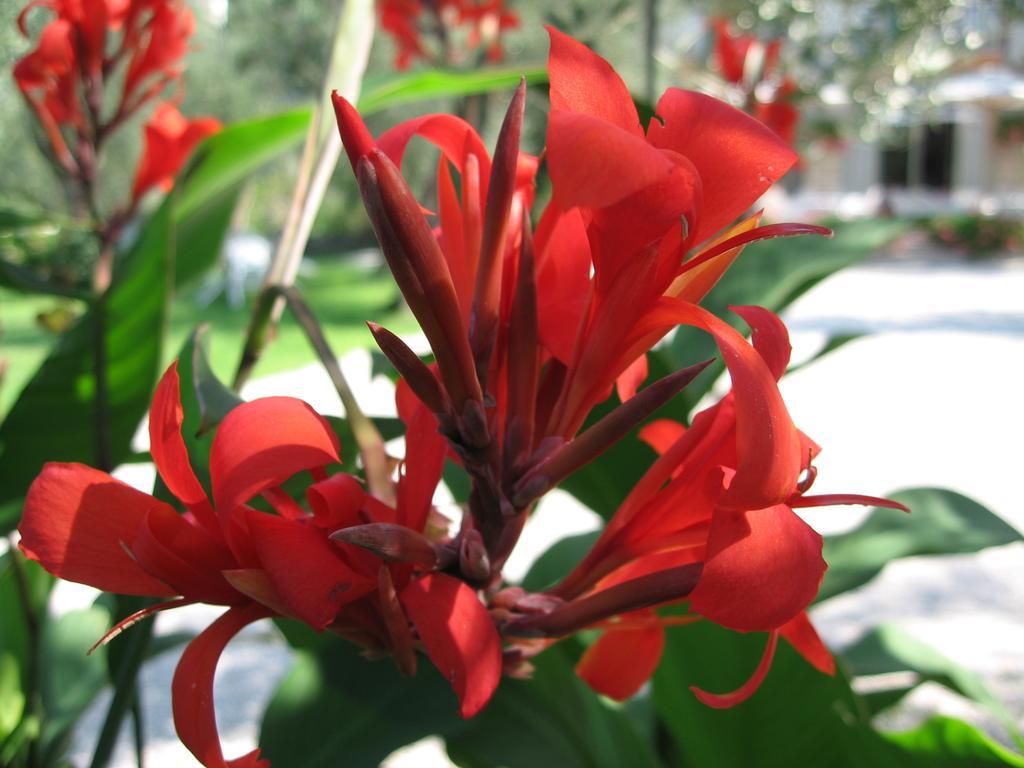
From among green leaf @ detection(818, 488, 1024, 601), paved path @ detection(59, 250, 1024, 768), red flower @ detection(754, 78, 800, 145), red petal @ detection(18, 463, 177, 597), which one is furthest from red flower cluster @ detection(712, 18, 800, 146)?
red petal @ detection(18, 463, 177, 597)

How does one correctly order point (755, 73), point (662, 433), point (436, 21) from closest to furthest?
point (662, 433) → point (755, 73) → point (436, 21)

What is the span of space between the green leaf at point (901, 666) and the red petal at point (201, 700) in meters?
0.83

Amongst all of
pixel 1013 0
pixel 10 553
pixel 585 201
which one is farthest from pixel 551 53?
pixel 1013 0

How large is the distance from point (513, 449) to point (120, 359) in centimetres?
48

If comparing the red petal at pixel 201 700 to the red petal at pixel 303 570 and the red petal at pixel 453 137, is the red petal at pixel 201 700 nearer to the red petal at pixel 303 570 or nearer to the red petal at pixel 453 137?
the red petal at pixel 303 570

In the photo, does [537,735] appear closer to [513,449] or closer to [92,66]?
[513,449]

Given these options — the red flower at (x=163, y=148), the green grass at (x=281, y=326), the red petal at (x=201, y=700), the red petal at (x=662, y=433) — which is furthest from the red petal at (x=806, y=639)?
the green grass at (x=281, y=326)

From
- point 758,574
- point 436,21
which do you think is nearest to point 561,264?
point 758,574

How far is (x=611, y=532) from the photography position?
41cm

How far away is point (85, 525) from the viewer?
14.0 inches

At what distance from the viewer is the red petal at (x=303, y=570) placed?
12.9 inches

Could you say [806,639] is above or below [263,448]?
below

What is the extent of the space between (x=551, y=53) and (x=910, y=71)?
197 inches

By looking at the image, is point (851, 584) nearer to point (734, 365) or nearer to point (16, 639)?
point (734, 365)
